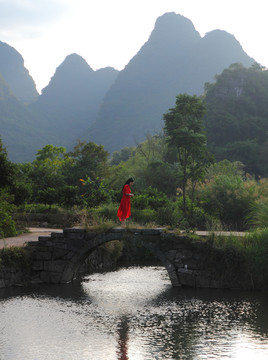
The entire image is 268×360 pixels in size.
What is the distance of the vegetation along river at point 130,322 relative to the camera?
9156 millimetres

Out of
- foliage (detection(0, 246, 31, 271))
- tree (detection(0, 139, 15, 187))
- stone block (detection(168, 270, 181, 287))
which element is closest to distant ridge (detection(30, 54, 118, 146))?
tree (detection(0, 139, 15, 187))

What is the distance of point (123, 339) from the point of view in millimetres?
9969

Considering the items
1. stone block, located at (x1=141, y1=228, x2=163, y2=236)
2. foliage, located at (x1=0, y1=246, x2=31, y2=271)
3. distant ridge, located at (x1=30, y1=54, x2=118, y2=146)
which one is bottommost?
foliage, located at (x1=0, y1=246, x2=31, y2=271)

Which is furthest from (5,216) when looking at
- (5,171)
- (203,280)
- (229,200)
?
(229,200)

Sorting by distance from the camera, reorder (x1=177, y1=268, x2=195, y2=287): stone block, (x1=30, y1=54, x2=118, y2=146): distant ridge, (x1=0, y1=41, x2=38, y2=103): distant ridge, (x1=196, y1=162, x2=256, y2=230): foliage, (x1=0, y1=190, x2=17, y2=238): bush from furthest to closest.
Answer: (x1=0, y1=41, x2=38, y2=103): distant ridge, (x1=30, y1=54, x2=118, y2=146): distant ridge, (x1=196, y1=162, x2=256, y2=230): foliage, (x1=0, y1=190, x2=17, y2=238): bush, (x1=177, y1=268, x2=195, y2=287): stone block

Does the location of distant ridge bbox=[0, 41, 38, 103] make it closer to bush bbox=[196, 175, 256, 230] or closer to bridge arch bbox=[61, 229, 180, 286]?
bush bbox=[196, 175, 256, 230]

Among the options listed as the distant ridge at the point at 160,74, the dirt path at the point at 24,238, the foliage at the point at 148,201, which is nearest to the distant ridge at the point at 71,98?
the distant ridge at the point at 160,74

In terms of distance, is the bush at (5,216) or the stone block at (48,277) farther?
the bush at (5,216)

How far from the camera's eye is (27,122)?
418 feet

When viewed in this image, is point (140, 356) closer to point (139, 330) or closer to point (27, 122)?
point (139, 330)

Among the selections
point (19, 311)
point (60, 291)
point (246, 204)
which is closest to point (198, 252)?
point (60, 291)

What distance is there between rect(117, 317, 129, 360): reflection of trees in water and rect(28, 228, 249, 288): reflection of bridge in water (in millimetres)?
3492

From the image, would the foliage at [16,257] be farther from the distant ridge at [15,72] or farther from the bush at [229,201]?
the distant ridge at [15,72]

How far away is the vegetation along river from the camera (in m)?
9.16
